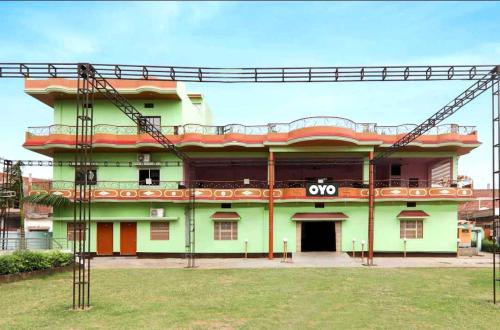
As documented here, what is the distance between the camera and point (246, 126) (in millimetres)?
29672

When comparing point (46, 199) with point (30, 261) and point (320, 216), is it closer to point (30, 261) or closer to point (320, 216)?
point (30, 261)

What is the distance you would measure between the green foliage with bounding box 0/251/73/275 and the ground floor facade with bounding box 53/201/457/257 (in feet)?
24.5

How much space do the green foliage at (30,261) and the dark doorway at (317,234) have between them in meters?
18.3

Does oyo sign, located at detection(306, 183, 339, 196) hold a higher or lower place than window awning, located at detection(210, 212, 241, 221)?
higher

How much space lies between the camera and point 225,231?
29.7 meters

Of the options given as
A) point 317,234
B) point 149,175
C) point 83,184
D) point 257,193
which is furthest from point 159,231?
point 83,184

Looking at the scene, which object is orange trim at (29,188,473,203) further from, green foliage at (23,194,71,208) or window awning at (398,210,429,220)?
window awning at (398,210,429,220)

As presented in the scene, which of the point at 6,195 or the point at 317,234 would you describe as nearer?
the point at 6,195

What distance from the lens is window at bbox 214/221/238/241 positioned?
97.3 feet

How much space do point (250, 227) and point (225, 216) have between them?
6.27 ft

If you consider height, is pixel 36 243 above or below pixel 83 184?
below

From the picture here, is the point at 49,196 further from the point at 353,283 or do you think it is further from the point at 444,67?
the point at 444,67

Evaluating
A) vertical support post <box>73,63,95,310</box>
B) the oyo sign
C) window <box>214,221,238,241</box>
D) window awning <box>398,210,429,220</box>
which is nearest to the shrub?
window awning <box>398,210,429,220</box>

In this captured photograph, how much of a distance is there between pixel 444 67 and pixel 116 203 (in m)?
22.0
